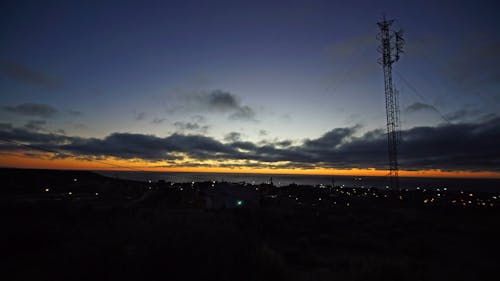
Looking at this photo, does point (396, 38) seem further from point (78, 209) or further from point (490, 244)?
point (78, 209)

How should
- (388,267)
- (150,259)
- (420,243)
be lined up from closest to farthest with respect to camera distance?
(150,259) → (388,267) → (420,243)

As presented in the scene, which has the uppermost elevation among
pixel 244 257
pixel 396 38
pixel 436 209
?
pixel 396 38

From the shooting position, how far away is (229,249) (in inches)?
335

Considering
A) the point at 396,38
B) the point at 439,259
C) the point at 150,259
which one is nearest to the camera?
the point at 150,259

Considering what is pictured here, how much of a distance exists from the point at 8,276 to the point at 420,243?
18491 mm

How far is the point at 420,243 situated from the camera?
14617mm

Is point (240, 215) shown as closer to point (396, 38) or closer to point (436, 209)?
point (396, 38)

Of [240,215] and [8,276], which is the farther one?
[240,215]

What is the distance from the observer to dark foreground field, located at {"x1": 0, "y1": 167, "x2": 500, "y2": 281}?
7.44 meters

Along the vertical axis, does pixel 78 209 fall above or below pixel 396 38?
below

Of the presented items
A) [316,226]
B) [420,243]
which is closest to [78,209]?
[316,226]

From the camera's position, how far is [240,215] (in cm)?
2194

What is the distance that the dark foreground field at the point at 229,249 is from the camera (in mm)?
7441

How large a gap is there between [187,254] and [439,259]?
43.6 feet
